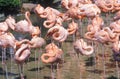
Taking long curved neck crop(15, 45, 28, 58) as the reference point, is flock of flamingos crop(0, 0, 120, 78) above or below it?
above

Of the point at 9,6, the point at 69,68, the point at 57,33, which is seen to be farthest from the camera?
the point at 9,6

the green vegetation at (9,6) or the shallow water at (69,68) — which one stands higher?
the green vegetation at (9,6)

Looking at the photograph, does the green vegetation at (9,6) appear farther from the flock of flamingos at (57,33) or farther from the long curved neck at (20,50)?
the long curved neck at (20,50)

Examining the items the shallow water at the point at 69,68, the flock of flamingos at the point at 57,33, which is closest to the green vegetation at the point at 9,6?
the flock of flamingos at the point at 57,33

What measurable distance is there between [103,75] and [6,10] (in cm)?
911

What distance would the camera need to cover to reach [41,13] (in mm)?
12188

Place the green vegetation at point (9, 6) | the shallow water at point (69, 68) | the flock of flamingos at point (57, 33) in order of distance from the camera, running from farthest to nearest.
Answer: the green vegetation at point (9, 6) < the shallow water at point (69, 68) < the flock of flamingos at point (57, 33)

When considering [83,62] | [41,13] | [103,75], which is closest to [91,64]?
[83,62]

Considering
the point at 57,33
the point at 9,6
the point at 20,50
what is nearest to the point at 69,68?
the point at 57,33

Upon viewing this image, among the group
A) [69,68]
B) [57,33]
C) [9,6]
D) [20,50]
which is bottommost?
[69,68]

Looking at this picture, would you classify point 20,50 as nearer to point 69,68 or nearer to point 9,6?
point 69,68

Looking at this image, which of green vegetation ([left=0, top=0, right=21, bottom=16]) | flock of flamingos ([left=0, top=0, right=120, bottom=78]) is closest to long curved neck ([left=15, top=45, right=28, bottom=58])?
flock of flamingos ([left=0, top=0, right=120, bottom=78])

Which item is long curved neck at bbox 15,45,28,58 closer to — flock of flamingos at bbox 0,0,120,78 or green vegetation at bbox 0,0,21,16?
flock of flamingos at bbox 0,0,120,78

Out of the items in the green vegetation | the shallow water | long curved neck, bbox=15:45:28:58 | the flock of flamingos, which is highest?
the green vegetation
